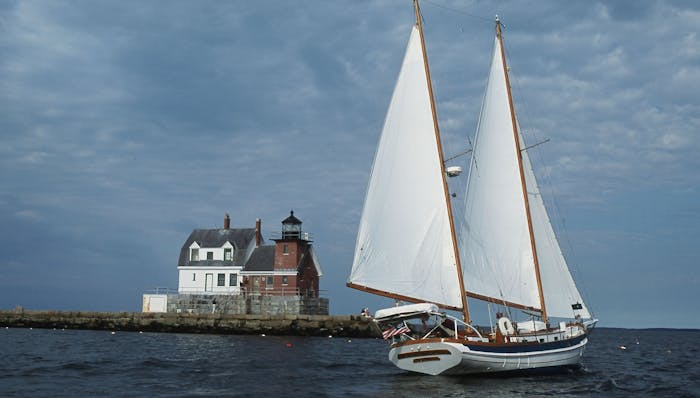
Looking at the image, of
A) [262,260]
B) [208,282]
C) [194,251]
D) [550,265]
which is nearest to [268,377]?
[550,265]

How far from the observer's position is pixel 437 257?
28641 millimetres

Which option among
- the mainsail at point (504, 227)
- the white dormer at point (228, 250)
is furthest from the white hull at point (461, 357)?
the white dormer at point (228, 250)

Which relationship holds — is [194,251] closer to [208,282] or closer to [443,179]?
[208,282]

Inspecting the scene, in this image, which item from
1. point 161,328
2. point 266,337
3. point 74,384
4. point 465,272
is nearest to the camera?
point 74,384

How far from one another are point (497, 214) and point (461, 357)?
29.7 ft

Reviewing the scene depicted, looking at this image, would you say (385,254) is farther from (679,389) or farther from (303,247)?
(303,247)

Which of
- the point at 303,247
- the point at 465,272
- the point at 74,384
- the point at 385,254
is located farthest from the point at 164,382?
the point at 303,247

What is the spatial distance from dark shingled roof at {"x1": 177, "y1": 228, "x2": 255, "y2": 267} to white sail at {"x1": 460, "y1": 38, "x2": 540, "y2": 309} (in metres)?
43.8

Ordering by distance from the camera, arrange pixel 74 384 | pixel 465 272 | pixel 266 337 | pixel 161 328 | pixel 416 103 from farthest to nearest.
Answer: pixel 161 328
pixel 266 337
pixel 465 272
pixel 416 103
pixel 74 384

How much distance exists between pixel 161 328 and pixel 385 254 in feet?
155

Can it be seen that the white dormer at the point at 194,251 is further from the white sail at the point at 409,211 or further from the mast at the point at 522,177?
the white sail at the point at 409,211

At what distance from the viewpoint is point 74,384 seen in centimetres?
2716

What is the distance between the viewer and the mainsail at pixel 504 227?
107 feet

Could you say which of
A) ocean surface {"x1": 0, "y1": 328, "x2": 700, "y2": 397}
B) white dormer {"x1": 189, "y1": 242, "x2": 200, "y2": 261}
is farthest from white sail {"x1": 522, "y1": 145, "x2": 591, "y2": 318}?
white dormer {"x1": 189, "y1": 242, "x2": 200, "y2": 261}
